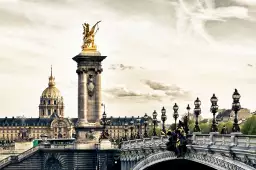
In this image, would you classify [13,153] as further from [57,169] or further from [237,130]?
[237,130]

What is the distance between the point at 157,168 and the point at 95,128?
41.1 m

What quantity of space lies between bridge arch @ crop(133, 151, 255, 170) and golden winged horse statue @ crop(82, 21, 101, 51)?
43.5 m

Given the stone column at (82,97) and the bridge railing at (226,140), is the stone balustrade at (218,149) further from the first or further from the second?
the stone column at (82,97)

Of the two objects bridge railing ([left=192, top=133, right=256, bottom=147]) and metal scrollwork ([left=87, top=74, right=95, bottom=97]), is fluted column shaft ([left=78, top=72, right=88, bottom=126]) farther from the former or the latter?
bridge railing ([left=192, top=133, right=256, bottom=147])

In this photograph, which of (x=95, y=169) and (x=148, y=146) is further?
(x=95, y=169)

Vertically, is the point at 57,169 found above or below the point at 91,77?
below

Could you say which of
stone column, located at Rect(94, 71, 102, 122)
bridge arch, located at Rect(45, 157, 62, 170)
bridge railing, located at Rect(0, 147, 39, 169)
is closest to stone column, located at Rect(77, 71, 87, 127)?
stone column, located at Rect(94, 71, 102, 122)

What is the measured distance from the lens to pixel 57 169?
340 ft

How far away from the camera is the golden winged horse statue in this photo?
107 meters

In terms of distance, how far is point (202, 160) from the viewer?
140 feet

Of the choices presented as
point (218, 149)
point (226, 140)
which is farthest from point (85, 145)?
point (226, 140)

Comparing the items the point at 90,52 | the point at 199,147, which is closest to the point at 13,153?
the point at 90,52

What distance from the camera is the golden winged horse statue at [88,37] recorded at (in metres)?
107

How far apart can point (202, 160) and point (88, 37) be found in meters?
67.1
